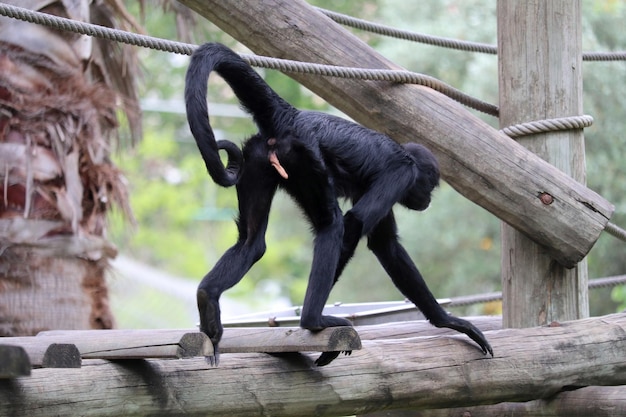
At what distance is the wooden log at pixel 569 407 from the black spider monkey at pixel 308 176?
62 cm

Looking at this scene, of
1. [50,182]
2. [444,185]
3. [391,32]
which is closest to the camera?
[391,32]

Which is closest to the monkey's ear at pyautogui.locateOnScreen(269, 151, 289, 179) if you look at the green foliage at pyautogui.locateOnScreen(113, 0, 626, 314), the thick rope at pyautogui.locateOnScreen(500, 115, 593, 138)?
the thick rope at pyautogui.locateOnScreen(500, 115, 593, 138)

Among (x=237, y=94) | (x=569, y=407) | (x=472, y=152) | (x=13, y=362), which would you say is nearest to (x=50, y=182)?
(x=237, y=94)

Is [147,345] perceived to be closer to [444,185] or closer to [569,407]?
[569,407]

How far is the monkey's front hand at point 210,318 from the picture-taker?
3218 millimetres

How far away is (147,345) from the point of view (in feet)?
8.87

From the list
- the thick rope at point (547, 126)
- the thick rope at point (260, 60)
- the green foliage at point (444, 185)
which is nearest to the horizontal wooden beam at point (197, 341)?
the thick rope at point (260, 60)

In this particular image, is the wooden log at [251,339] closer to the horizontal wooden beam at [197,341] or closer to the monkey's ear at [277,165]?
the horizontal wooden beam at [197,341]

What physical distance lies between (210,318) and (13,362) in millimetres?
1050

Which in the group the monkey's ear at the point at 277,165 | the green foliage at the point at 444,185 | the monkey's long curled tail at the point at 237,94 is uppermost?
the monkey's long curled tail at the point at 237,94

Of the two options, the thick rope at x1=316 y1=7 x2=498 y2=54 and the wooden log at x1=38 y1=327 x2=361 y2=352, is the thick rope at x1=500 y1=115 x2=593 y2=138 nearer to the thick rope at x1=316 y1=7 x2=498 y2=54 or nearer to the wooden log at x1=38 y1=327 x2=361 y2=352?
the thick rope at x1=316 y1=7 x2=498 y2=54

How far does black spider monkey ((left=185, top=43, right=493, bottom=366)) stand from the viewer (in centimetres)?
333

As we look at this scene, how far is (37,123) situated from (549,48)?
2.84 metres

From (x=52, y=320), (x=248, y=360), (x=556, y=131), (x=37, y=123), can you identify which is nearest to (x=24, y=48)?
(x=37, y=123)
